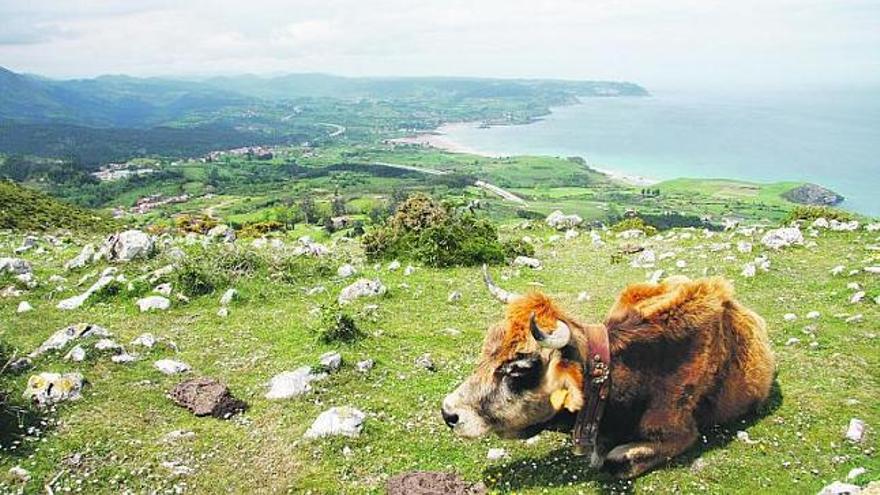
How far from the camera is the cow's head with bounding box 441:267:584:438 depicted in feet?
23.0

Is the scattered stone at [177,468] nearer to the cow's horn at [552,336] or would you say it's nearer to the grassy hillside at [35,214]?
the cow's horn at [552,336]

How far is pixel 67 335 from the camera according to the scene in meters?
11.8

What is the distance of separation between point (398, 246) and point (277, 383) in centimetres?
1048

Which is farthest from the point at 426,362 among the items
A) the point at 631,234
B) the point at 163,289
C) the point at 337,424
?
the point at 631,234

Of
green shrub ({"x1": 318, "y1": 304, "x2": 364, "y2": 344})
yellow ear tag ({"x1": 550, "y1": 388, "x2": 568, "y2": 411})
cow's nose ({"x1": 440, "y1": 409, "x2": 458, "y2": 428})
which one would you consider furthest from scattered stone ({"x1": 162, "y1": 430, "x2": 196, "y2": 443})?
yellow ear tag ({"x1": 550, "y1": 388, "x2": 568, "y2": 411})

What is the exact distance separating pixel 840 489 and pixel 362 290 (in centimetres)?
1109

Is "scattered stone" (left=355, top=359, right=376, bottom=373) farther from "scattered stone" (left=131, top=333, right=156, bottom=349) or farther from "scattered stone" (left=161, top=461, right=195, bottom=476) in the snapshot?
"scattered stone" (left=131, top=333, right=156, bottom=349)

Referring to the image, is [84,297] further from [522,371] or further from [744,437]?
[744,437]

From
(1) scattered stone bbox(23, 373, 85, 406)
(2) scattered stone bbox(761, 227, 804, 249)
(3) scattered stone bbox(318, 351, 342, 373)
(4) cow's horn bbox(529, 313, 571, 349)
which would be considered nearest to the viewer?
(4) cow's horn bbox(529, 313, 571, 349)

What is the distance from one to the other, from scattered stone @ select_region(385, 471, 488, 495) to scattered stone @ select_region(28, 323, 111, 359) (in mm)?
7740

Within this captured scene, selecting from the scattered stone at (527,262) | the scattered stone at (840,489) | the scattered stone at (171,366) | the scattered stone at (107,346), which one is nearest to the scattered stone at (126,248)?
the scattered stone at (107,346)

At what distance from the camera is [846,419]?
8.51 metres

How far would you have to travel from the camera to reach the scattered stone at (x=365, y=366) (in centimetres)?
1105

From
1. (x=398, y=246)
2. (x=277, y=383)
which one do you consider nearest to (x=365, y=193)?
(x=398, y=246)
